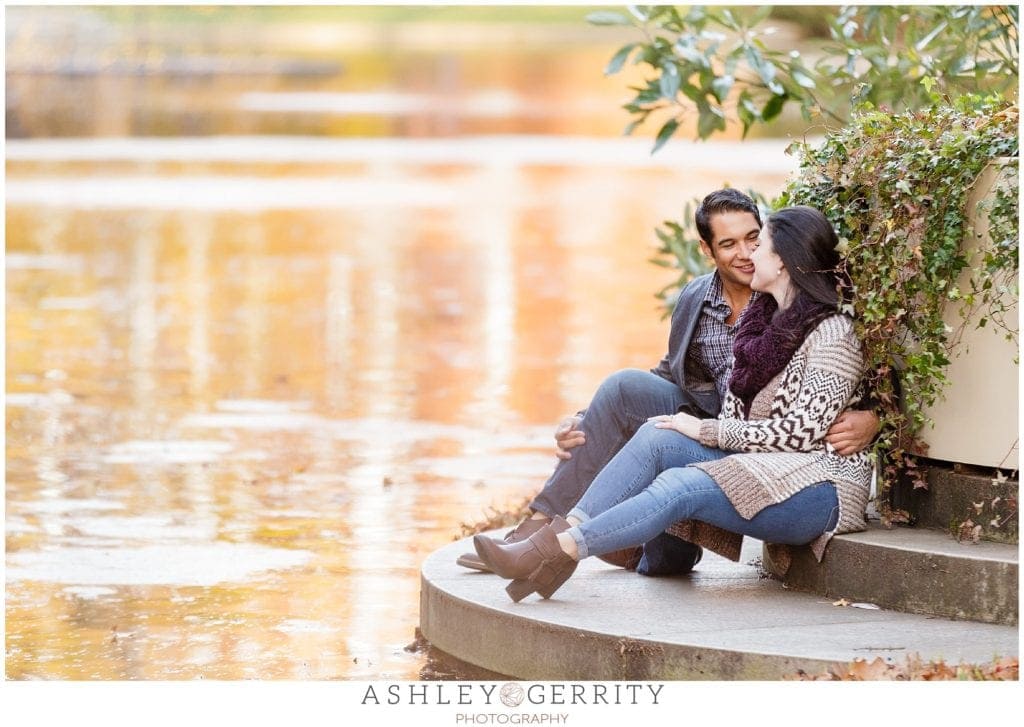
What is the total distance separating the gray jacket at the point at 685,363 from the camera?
5.66m

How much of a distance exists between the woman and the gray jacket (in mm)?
298

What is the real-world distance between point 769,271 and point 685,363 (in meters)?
0.57

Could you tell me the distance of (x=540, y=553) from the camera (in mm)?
5211

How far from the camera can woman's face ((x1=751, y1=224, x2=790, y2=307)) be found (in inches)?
207

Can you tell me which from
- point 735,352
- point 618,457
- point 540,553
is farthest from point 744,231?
point 540,553

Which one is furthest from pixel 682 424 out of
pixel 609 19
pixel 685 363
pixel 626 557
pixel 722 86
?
pixel 609 19

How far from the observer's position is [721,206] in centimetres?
557

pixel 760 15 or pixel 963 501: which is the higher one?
pixel 760 15

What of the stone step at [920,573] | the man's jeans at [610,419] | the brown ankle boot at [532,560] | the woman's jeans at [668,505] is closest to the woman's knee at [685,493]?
the woman's jeans at [668,505]

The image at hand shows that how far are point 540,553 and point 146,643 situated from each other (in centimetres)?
138

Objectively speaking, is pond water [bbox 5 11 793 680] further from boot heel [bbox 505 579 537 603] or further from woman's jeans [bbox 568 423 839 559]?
woman's jeans [bbox 568 423 839 559]

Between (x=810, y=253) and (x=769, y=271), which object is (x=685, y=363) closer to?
(x=769, y=271)
